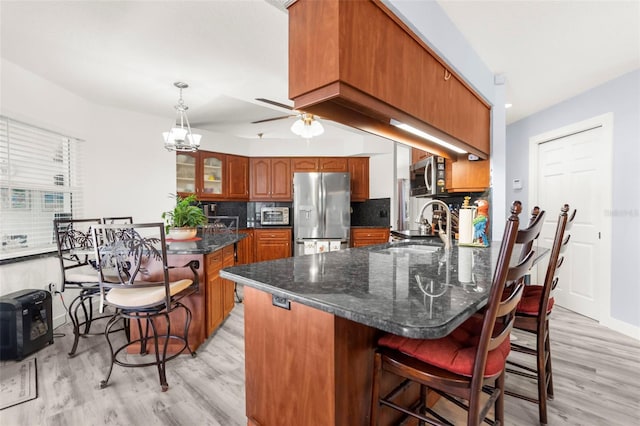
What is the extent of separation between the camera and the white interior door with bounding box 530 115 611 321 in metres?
3.00

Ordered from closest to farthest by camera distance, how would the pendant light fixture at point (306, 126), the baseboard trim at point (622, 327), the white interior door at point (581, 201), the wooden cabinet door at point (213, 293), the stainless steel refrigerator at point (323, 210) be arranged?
1. the wooden cabinet door at point (213, 293)
2. the baseboard trim at point (622, 327)
3. the white interior door at point (581, 201)
4. the pendant light fixture at point (306, 126)
5. the stainless steel refrigerator at point (323, 210)

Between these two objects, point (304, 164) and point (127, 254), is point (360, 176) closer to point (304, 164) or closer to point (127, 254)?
point (304, 164)

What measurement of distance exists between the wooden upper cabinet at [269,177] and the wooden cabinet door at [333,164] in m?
0.60

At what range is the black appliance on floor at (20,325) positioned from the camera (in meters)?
2.24

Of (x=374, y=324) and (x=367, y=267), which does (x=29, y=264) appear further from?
(x=374, y=324)

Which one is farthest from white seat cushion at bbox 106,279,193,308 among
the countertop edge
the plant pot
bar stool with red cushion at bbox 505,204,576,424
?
bar stool with red cushion at bbox 505,204,576,424

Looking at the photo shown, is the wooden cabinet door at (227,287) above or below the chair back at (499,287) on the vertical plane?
below

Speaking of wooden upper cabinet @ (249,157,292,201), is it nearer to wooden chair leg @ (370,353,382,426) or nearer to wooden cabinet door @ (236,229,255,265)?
wooden cabinet door @ (236,229,255,265)

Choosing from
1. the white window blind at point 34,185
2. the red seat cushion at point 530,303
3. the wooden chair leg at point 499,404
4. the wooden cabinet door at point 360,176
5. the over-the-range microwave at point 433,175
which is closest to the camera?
the wooden chair leg at point 499,404

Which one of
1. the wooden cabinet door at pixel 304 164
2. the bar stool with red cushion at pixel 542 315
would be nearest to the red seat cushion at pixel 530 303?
the bar stool with red cushion at pixel 542 315

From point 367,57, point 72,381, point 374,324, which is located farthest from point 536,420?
point 72,381

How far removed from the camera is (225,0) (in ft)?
5.91

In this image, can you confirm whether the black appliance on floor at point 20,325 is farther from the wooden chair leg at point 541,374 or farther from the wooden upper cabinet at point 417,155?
the wooden upper cabinet at point 417,155

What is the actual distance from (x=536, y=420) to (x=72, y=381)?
2827 mm
